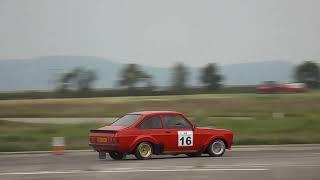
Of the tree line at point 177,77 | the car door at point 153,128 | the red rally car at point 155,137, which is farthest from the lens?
the tree line at point 177,77

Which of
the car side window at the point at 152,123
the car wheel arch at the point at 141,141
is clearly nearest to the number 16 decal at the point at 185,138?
the car side window at the point at 152,123

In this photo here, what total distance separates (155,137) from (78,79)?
100 m

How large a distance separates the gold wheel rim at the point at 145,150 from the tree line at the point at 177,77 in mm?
88246

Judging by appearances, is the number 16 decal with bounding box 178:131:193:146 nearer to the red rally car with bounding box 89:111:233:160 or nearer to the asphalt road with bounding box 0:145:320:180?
the red rally car with bounding box 89:111:233:160

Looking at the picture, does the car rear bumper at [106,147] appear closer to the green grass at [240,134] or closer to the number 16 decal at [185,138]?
the number 16 decal at [185,138]

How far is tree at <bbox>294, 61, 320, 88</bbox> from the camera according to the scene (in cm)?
11019

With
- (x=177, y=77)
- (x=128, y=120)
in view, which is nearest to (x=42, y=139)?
(x=128, y=120)

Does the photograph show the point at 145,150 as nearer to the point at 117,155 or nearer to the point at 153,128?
the point at 153,128

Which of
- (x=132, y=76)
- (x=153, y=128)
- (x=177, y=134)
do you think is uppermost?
(x=132, y=76)

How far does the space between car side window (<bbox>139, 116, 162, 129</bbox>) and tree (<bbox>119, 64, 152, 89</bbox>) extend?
92.9 meters

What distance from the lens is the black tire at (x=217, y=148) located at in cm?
1880

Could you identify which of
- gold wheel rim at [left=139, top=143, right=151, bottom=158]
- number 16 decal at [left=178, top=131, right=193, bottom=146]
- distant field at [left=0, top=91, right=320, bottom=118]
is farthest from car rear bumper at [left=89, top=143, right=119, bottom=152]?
distant field at [left=0, top=91, right=320, bottom=118]

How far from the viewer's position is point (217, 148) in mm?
18953

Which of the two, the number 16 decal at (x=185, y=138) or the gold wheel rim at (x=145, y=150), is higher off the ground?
the number 16 decal at (x=185, y=138)
